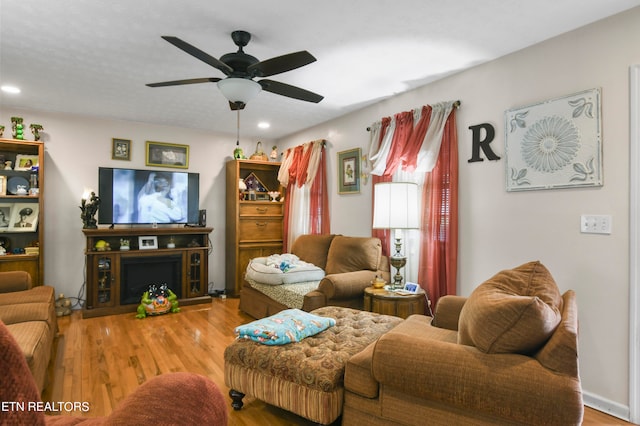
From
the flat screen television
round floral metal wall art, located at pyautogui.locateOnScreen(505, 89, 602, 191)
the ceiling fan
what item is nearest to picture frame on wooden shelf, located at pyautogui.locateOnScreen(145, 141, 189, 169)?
the flat screen television

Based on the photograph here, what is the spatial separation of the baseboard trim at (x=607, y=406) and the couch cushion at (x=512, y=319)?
3.79 ft

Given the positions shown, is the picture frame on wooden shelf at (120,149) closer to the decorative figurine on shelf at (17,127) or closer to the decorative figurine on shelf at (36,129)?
the decorative figurine on shelf at (36,129)

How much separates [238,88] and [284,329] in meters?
1.60

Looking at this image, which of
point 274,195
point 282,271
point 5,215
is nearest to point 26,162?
point 5,215

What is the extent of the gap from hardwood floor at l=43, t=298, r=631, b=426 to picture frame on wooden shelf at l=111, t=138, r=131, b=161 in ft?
6.80

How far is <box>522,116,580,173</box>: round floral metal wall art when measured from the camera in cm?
241

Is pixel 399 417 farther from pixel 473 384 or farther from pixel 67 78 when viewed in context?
pixel 67 78

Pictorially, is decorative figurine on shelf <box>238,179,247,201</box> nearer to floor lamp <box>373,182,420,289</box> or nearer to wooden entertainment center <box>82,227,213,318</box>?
wooden entertainment center <box>82,227,213,318</box>

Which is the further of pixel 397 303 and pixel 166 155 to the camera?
pixel 166 155

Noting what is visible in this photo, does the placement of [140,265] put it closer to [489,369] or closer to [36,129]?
[36,129]

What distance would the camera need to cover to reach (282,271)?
151 inches

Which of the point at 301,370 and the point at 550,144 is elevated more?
the point at 550,144

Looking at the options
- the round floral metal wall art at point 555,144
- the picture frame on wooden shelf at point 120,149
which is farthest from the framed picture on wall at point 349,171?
the picture frame on wooden shelf at point 120,149

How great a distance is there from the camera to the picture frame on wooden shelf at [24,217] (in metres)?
4.22
